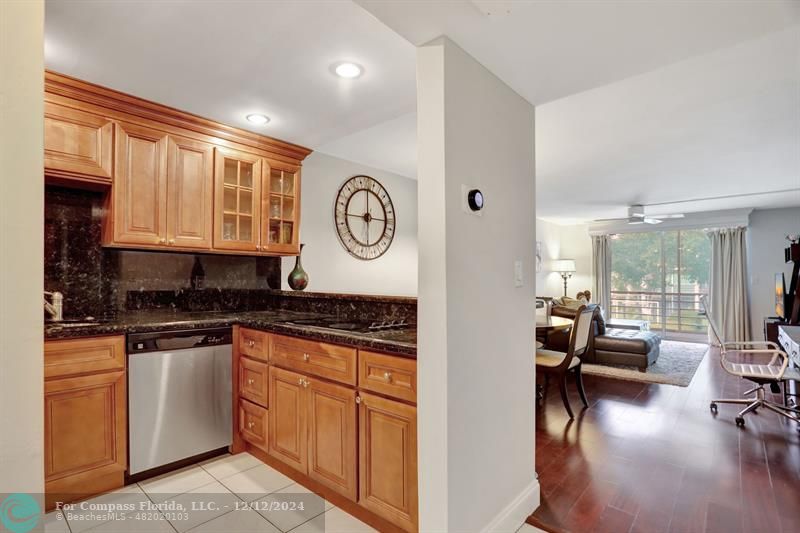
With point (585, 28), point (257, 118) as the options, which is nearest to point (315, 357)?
point (257, 118)

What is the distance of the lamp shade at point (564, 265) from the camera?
8.44 metres

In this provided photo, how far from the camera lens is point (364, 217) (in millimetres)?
4336

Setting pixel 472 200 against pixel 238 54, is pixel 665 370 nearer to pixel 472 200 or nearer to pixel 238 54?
pixel 472 200

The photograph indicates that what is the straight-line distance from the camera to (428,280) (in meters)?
1.56

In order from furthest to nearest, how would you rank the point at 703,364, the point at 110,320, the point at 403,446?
Result: 1. the point at 703,364
2. the point at 110,320
3. the point at 403,446

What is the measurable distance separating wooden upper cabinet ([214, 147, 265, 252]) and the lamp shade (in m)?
6.95

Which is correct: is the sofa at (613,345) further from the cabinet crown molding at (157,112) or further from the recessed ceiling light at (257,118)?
the recessed ceiling light at (257,118)

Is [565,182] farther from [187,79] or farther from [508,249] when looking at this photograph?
[187,79]

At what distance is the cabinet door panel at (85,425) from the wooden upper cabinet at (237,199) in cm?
119

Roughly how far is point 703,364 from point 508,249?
5.22 metres

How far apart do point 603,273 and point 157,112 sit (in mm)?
8138

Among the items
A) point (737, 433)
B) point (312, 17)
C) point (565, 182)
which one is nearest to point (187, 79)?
point (312, 17)

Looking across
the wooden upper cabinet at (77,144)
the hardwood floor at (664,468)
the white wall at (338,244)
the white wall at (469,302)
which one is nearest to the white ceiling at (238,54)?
the wooden upper cabinet at (77,144)

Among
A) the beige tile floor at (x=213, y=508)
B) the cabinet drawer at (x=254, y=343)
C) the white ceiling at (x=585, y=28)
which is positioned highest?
the white ceiling at (x=585, y=28)
